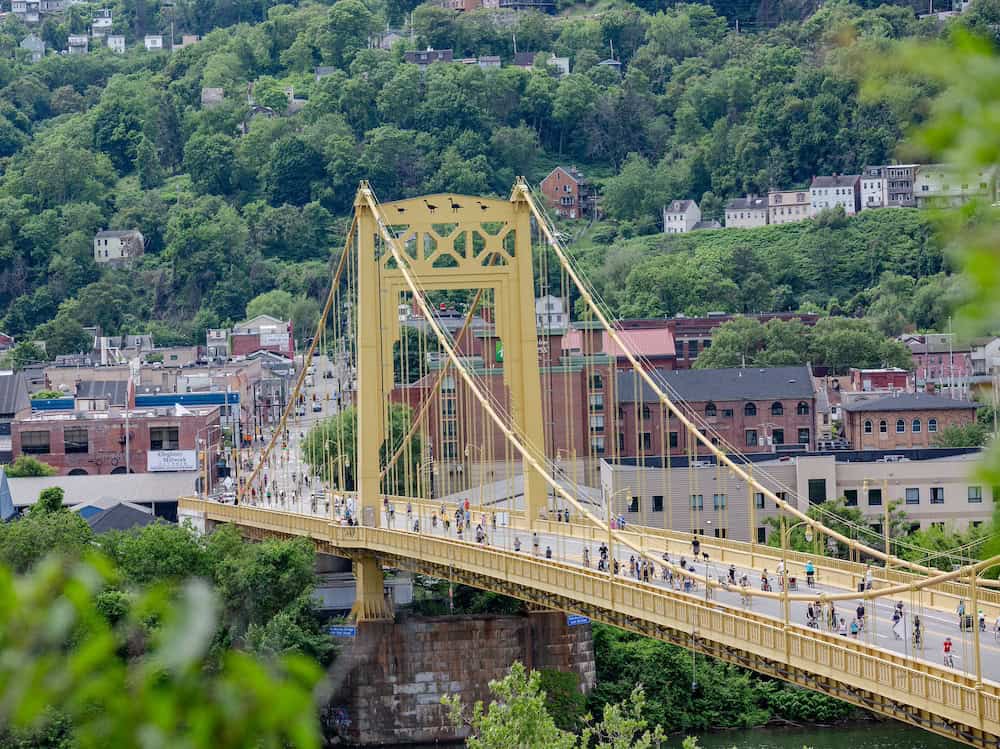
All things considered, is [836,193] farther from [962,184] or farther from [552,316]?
[962,184]

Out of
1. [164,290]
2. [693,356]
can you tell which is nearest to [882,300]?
[693,356]

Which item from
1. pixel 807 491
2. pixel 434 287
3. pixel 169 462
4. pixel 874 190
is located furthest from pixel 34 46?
pixel 434 287

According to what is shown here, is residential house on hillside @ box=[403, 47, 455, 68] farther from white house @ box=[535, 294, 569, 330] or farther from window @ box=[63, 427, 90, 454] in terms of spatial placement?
window @ box=[63, 427, 90, 454]

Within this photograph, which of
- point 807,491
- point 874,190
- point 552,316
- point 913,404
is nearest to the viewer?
point 807,491

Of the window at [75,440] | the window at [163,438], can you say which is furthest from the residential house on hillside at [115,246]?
the window at [163,438]

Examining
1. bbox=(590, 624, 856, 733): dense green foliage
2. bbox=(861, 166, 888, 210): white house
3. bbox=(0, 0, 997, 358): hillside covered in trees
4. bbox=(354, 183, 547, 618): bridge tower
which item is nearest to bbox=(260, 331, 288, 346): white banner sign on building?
bbox=(0, 0, 997, 358): hillside covered in trees

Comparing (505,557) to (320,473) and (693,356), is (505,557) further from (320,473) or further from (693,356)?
(693,356)
